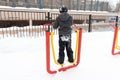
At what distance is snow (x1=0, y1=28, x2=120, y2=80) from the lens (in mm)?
4504

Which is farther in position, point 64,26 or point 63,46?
point 63,46

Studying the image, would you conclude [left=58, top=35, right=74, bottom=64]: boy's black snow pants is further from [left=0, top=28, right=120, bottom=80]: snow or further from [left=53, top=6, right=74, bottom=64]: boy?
[left=0, top=28, right=120, bottom=80]: snow

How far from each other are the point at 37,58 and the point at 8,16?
660cm

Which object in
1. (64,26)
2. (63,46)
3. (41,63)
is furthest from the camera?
(41,63)

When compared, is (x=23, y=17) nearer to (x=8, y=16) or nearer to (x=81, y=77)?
(x=8, y=16)

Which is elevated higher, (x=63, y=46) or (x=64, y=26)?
(x=64, y=26)

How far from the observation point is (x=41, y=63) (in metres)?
5.29

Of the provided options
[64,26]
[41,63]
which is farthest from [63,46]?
[41,63]

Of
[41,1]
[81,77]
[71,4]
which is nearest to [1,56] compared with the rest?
[81,77]

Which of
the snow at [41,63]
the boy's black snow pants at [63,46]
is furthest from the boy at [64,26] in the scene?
the snow at [41,63]

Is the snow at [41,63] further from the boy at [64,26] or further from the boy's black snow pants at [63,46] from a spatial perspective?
the boy at [64,26]

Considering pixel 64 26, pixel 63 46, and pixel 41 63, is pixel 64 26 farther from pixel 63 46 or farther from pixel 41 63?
pixel 41 63

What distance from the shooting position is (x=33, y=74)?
4531 millimetres

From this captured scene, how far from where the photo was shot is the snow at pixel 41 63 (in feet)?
14.8
